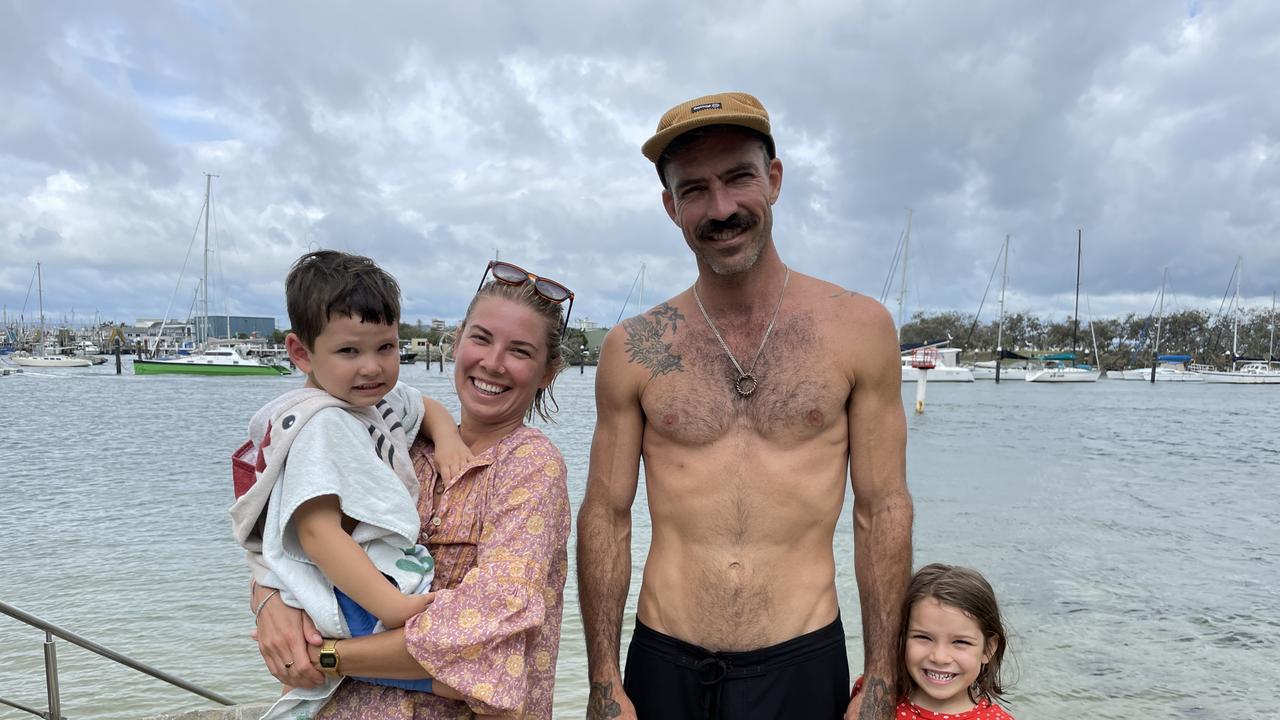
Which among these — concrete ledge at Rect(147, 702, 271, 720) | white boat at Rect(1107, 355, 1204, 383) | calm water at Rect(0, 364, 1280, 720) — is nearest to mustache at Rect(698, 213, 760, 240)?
concrete ledge at Rect(147, 702, 271, 720)

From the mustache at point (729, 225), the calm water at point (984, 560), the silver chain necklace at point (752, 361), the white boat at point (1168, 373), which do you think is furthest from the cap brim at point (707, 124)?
the white boat at point (1168, 373)

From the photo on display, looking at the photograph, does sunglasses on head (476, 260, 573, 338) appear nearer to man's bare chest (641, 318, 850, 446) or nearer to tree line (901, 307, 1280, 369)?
man's bare chest (641, 318, 850, 446)

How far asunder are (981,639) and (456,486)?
185 cm

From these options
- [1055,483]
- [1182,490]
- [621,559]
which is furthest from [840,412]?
[1182,490]

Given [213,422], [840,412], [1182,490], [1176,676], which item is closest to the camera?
[840,412]

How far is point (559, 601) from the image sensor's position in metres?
2.11

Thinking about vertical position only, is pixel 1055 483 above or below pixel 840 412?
below

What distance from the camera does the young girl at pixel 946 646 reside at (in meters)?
2.54

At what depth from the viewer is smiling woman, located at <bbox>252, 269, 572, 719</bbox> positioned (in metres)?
1.75

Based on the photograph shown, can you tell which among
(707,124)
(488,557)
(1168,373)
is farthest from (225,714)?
(1168,373)

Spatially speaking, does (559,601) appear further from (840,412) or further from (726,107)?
(726,107)

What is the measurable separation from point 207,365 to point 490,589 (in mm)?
66788

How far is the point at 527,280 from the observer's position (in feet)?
Answer: 7.16

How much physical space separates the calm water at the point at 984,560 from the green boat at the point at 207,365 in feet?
94.2
